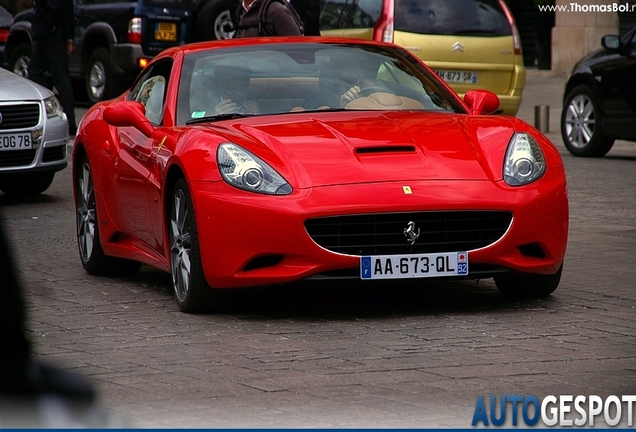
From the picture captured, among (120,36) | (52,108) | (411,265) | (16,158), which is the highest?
(411,265)

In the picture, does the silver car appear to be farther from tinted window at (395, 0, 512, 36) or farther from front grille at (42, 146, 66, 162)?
tinted window at (395, 0, 512, 36)

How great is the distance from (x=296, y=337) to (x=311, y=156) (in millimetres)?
903

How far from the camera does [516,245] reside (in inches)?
250

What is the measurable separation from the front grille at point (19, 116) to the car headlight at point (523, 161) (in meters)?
6.26

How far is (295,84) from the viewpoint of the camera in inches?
288

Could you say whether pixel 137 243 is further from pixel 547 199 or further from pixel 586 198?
pixel 586 198

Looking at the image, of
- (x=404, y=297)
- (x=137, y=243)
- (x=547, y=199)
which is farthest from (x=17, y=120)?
(x=547, y=199)

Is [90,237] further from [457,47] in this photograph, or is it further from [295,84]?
[457,47]

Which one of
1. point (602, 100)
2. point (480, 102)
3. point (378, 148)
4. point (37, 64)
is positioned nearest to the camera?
point (378, 148)

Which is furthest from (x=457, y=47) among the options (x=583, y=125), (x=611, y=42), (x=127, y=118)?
(x=127, y=118)

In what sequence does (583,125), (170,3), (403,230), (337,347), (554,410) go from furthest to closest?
1. (170,3)
2. (583,125)
3. (403,230)
4. (337,347)
5. (554,410)

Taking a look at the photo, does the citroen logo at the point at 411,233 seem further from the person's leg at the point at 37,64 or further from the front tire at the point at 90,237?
the person's leg at the point at 37,64

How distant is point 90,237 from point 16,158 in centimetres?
391

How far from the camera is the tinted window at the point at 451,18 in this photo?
1576 centimetres
